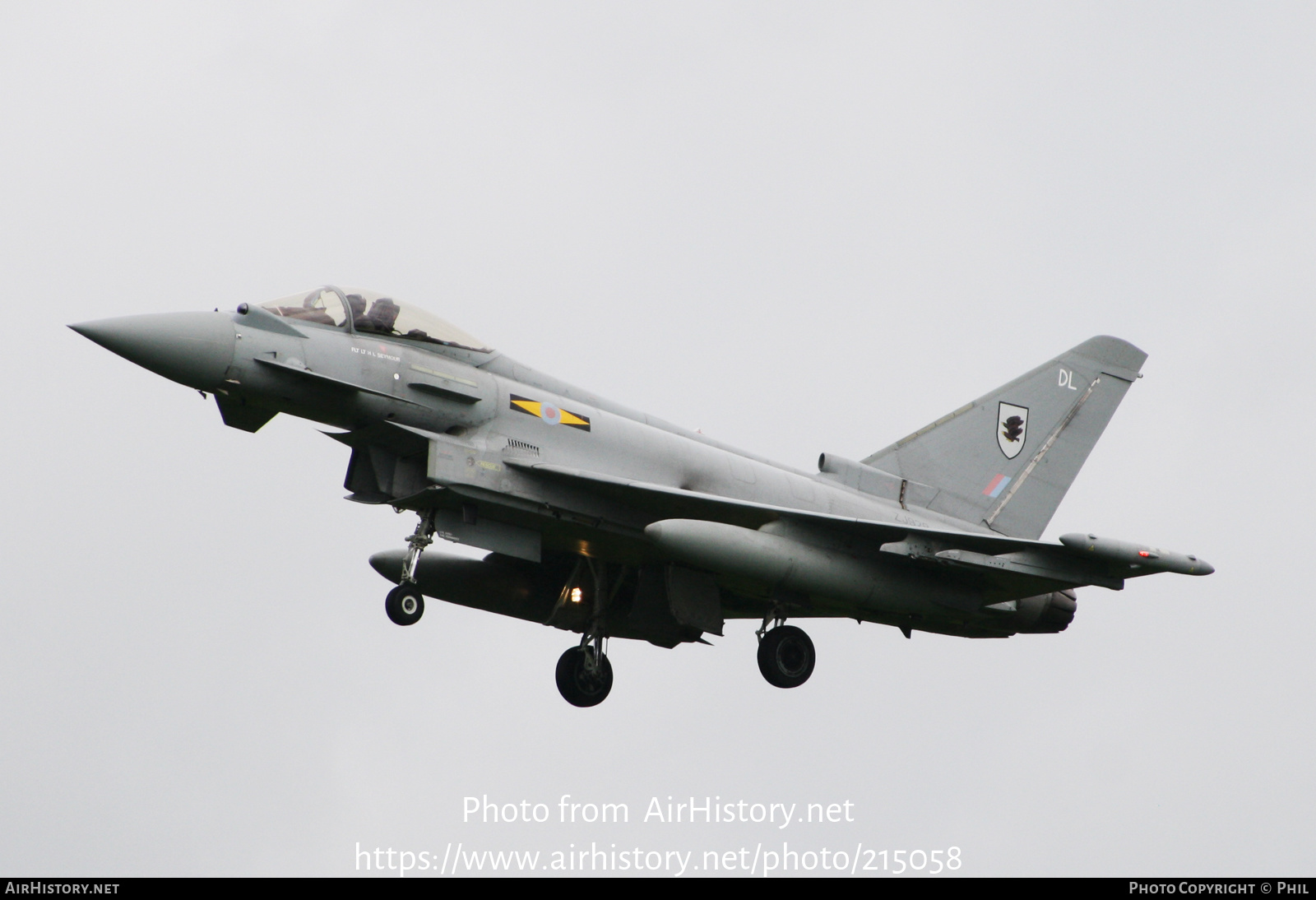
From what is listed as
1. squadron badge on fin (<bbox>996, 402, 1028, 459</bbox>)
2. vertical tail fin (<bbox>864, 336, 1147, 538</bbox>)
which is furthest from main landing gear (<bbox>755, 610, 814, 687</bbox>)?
squadron badge on fin (<bbox>996, 402, 1028, 459</bbox>)

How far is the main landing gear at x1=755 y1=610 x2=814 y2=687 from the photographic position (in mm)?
16969

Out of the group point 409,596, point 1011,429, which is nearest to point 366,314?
point 409,596

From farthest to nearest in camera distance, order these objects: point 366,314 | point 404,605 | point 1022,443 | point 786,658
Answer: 1. point 1022,443
2. point 786,658
3. point 366,314
4. point 404,605

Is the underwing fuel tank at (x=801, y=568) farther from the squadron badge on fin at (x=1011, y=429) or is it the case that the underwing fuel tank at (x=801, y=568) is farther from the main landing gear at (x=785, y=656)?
the squadron badge on fin at (x=1011, y=429)

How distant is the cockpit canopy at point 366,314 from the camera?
14.7 meters

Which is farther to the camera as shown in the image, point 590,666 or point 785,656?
point 590,666

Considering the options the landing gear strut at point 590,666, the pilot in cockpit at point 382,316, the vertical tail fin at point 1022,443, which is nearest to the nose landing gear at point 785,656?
the landing gear strut at point 590,666

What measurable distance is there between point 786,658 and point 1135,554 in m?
4.46

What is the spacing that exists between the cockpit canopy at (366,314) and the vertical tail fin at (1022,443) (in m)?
6.12

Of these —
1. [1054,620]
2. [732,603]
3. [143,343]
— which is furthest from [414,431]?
[1054,620]

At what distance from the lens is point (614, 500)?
51.2 feet

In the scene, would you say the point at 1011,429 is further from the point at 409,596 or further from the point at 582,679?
the point at 409,596

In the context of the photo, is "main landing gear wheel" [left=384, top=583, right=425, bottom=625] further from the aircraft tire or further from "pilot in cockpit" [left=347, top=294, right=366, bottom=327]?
the aircraft tire
